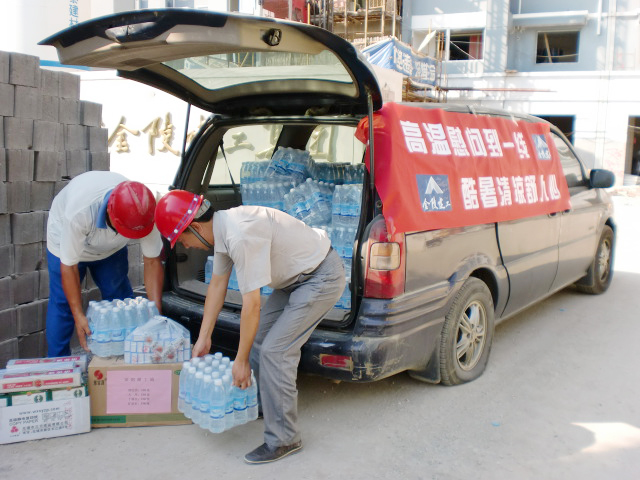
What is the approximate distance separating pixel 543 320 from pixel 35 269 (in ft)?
14.4

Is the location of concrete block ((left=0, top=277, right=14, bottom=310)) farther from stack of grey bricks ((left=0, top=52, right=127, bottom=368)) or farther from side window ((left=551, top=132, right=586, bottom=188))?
side window ((left=551, top=132, right=586, bottom=188))

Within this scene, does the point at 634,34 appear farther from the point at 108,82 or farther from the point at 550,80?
the point at 108,82

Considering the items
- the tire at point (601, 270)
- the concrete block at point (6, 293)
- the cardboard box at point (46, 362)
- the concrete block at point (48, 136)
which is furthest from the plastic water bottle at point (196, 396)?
the tire at point (601, 270)

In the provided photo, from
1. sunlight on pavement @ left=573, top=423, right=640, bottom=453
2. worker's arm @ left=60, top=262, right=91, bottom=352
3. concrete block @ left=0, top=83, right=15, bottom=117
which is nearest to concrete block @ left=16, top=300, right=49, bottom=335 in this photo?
worker's arm @ left=60, top=262, right=91, bottom=352

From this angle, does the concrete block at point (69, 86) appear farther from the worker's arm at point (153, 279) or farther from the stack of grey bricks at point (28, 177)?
→ the worker's arm at point (153, 279)

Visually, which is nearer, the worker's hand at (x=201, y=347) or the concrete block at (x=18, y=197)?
the worker's hand at (x=201, y=347)

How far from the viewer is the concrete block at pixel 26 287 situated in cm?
421

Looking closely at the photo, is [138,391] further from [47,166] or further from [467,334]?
[467,334]

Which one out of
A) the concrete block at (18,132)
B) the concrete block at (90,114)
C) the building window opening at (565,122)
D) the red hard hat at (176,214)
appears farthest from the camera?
the building window opening at (565,122)

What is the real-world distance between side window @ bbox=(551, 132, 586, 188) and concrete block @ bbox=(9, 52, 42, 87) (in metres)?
4.23

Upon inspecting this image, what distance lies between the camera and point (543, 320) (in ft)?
18.9

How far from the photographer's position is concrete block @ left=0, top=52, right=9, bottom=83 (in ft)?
13.4

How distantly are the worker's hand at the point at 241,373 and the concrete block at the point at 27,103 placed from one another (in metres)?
2.48

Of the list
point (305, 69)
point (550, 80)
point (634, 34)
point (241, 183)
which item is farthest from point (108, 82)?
point (634, 34)
